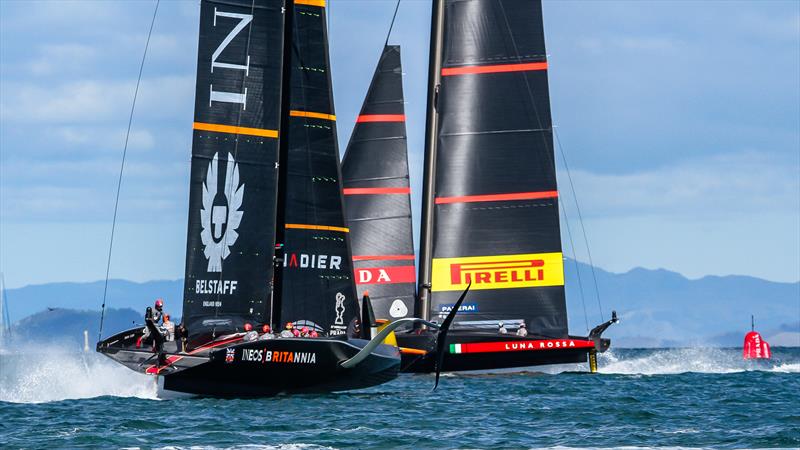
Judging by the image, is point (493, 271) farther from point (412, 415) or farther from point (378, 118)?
point (412, 415)

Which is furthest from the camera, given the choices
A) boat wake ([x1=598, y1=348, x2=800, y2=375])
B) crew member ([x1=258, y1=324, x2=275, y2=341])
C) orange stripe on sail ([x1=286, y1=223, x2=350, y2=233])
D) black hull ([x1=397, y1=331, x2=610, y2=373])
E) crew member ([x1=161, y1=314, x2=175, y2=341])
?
boat wake ([x1=598, y1=348, x2=800, y2=375])

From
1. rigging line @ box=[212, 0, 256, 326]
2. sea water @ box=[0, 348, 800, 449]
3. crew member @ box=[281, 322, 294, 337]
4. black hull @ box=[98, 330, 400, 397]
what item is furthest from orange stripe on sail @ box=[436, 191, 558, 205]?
black hull @ box=[98, 330, 400, 397]

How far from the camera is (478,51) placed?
43375 mm

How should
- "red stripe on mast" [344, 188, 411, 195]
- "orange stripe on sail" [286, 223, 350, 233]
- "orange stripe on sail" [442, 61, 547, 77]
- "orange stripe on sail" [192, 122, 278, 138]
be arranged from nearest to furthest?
"orange stripe on sail" [192, 122, 278, 138]
"orange stripe on sail" [286, 223, 350, 233]
"orange stripe on sail" [442, 61, 547, 77]
"red stripe on mast" [344, 188, 411, 195]

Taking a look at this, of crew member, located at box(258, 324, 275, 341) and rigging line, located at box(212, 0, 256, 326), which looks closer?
crew member, located at box(258, 324, 275, 341)

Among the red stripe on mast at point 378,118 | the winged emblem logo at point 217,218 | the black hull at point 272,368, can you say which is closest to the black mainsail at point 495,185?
the red stripe on mast at point 378,118

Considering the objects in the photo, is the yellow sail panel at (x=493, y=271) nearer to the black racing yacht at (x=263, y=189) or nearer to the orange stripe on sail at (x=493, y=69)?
the orange stripe on sail at (x=493, y=69)

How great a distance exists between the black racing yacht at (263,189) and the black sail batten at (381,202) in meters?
10.5

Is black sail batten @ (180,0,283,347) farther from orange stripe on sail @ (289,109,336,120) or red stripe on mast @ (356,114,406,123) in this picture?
red stripe on mast @ (356,114,406,123)

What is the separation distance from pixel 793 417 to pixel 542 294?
13.7 meters

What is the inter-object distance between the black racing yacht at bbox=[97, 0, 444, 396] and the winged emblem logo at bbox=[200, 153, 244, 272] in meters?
0.02

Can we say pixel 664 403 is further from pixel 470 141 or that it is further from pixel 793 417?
pixel 470 141

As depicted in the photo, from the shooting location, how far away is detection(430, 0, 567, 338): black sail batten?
43.1 metres

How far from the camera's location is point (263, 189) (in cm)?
3519
